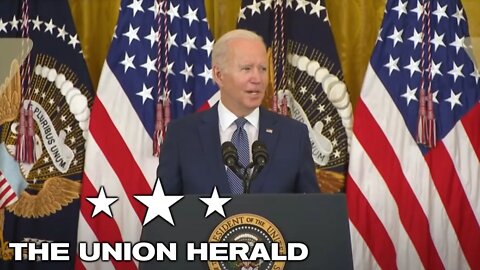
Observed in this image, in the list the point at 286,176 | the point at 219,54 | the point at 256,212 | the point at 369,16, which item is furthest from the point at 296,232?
the point at 369,16

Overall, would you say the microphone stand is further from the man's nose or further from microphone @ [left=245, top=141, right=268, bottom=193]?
the man's nose

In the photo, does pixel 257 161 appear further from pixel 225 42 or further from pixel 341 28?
pixel 341 28

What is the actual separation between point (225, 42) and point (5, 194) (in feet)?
6.07

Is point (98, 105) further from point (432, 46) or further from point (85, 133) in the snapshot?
point (432, 46)

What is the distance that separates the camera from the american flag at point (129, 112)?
141 inches

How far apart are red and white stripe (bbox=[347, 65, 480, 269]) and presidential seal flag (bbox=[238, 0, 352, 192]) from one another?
10 cm

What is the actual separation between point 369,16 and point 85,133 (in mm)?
1638

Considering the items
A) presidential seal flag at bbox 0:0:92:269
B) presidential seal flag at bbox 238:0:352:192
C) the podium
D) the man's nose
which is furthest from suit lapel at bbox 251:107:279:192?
presidential seal flag at bbox 0:0:92:269

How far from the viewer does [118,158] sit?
3.59 metres

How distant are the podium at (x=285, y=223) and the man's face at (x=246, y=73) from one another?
2.15ft

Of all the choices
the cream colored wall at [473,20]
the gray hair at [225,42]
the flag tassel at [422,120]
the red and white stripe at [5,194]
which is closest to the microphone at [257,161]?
the gray hair at [225,42]

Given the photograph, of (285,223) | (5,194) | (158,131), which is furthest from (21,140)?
(285,223)

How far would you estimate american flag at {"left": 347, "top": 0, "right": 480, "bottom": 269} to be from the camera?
141 inches

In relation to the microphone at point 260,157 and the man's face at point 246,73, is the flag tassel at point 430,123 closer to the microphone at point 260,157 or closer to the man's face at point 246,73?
the man's face at point 246,73
